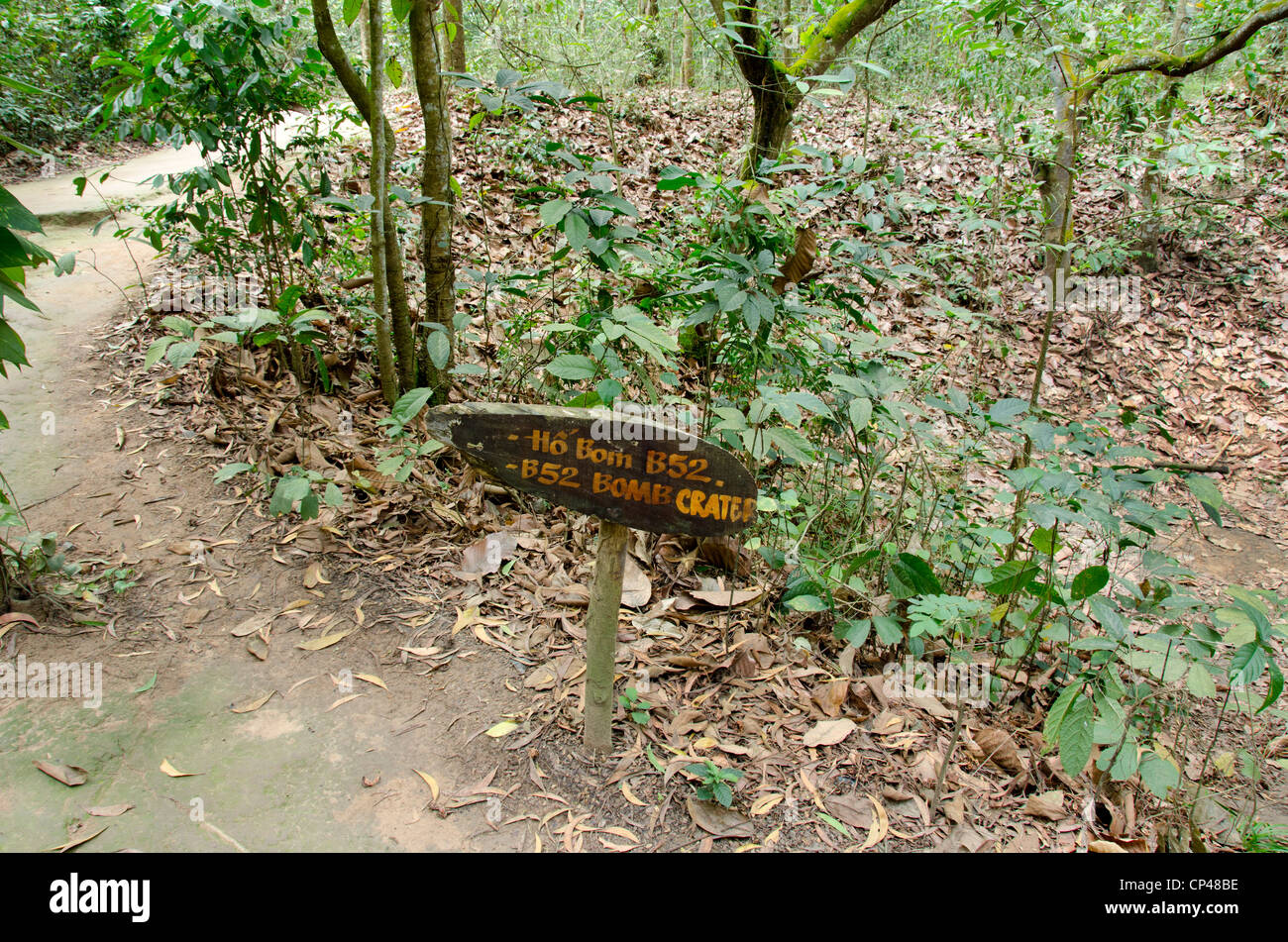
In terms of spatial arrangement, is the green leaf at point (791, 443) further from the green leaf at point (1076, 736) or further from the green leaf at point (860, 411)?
the green leaf at point (1076, 736)

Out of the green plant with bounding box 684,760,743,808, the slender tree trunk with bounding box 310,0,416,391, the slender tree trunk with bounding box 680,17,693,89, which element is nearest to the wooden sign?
the green plant with bounding box 684,760,743,808

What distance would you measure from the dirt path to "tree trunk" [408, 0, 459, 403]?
41.5 inches

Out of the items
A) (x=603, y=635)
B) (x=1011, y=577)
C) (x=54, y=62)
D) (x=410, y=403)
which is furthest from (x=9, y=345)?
(x=54, y=62)

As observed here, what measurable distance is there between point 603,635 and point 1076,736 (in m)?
1.38

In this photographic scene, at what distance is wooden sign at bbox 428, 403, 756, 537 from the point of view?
6.05ft

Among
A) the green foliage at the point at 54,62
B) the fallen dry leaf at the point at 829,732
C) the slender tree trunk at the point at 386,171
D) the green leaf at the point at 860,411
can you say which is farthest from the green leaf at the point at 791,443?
the green foliage at the point at 54,62

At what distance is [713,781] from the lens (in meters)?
2.19

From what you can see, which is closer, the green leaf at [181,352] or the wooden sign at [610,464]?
the wooden sign at [610,464]

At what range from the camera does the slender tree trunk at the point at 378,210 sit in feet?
9.20

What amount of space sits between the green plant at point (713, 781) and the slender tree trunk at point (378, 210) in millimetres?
2284

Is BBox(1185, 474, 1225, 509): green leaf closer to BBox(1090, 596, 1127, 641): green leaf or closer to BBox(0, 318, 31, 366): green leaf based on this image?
BBox(1090, 596, 1127, 641): green leaf

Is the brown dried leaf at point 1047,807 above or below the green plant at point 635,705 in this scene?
below

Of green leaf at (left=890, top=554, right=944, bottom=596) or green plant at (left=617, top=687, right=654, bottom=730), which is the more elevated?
green leaf at (left=890, top=554, right=944, bottom=596)

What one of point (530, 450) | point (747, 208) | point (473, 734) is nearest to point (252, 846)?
point (473, 734)
